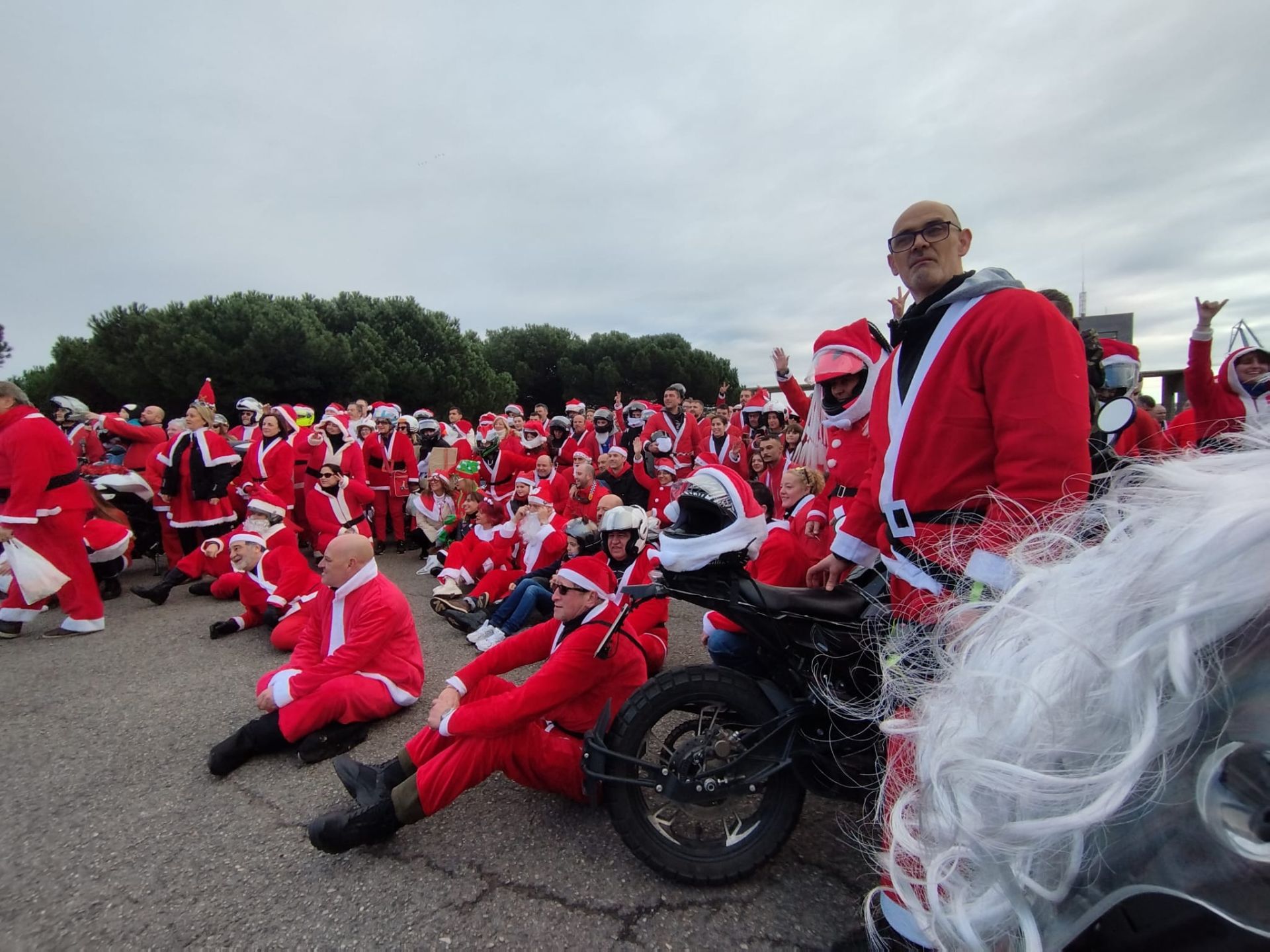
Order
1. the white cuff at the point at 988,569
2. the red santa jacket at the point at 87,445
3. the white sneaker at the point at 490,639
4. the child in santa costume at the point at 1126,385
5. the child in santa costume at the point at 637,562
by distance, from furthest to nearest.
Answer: the red santa jacket at the point at 87,445 < the white sneaker at the point at 490,639 < the child in santa costume at the point at 637,562 < the child in santa costume at the point at 1126,385 < the white cuff at the point at 988,569

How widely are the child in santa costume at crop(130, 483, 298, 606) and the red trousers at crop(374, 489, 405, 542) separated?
7.37ft

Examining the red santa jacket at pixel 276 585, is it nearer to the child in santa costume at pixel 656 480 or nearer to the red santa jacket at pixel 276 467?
the red santa jacket at pixel 276 467

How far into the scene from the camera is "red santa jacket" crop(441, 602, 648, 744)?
254 centimetres

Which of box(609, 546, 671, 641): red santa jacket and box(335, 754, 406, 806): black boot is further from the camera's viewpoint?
box(609, 546, 671, 641): red santa jacket

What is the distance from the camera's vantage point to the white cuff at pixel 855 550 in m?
2.28

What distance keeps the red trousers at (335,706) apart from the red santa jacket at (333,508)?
4.14 m

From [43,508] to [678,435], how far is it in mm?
7218

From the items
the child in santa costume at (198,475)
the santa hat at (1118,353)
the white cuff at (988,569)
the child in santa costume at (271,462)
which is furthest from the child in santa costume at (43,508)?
the santa hat at (1118,353)

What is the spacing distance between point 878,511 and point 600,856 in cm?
168

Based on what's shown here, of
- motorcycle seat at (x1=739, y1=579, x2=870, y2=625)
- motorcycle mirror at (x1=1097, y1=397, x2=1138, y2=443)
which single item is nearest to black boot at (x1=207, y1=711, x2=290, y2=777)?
motorcycle seat at (x1=739, y1=579, x2=870, y2=625)

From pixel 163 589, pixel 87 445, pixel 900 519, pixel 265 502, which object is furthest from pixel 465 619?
pixel 87 445

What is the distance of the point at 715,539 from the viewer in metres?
2.28

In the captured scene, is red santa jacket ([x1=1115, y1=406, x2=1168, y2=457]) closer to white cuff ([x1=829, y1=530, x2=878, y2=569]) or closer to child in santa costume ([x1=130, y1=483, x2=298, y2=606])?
white cuff ([x1=829, y1=530, x2=878, y2=569])

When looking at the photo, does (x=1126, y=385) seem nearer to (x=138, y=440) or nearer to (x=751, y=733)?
(x=751, y=733)
